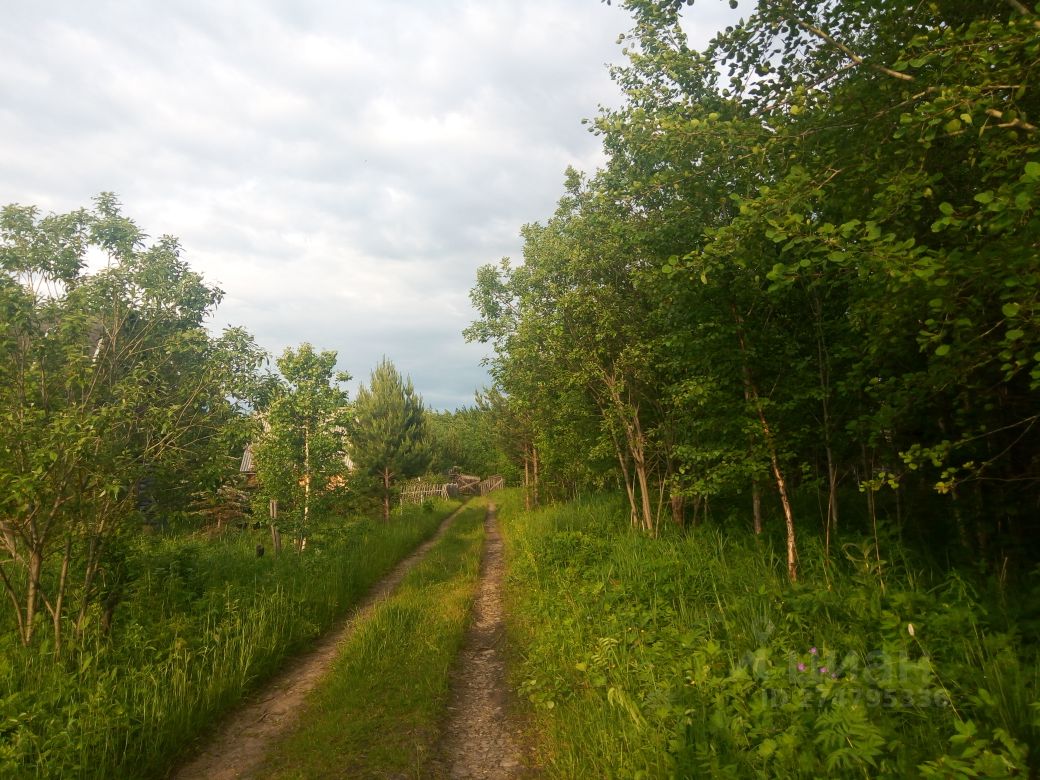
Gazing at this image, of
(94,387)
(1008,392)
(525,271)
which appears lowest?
(1008,392)

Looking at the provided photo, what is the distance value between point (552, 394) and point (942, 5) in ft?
32.6

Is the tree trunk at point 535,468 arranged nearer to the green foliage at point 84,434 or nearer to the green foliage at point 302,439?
the green foliage at point 302,439

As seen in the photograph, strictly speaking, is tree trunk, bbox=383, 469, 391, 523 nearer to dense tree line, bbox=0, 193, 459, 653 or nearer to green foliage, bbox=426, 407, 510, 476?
dense tree line, bbox=0, 193, 459, 653

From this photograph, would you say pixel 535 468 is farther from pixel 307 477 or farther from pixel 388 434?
pixel 307 477

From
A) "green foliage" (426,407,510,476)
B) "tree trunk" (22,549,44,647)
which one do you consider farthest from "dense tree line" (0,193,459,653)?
"green foliage" (426,407,510,476)

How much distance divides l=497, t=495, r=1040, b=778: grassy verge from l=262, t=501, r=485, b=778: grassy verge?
99 centimetres

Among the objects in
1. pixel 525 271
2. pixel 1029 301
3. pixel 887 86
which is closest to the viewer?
pixel 1029 301

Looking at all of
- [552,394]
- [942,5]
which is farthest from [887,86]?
[552,394]

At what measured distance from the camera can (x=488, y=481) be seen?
49.2 meters

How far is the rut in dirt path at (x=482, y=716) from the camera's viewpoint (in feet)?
12.8

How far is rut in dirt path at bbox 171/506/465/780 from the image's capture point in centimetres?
395

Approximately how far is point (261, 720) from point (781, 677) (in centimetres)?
465

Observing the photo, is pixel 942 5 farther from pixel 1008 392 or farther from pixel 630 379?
pixel 630 379

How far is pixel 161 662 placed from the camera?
17.2 feet
